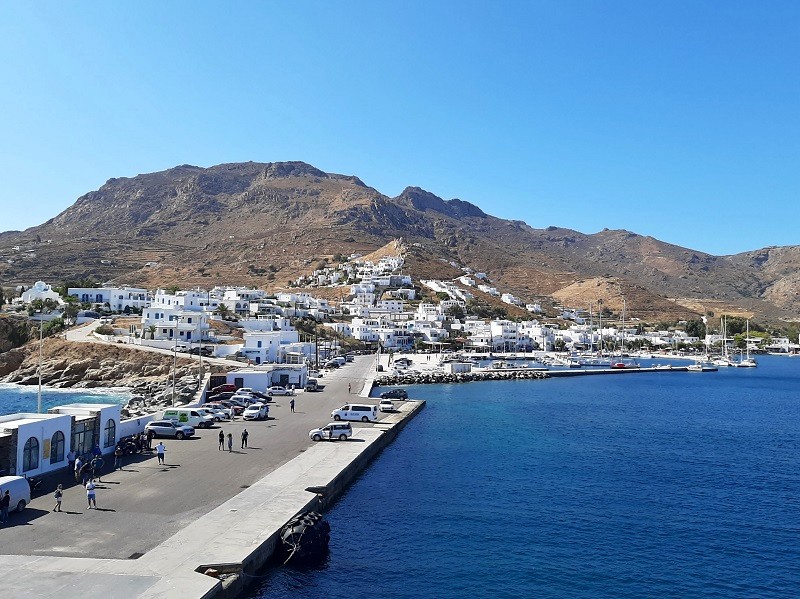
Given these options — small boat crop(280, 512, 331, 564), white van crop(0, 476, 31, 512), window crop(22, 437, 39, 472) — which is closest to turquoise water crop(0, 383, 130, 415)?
window crop(22, 437, 39, 472)

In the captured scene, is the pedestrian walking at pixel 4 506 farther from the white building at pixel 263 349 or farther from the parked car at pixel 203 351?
the white building at pixel 263 349

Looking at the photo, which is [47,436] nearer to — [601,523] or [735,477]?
[601,523]

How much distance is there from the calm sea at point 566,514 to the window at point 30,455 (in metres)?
9.64

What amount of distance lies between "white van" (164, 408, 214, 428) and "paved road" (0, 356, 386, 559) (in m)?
0.69

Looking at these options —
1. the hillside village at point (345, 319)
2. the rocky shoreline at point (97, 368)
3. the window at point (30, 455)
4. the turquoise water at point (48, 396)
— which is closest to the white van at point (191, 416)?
the window at point (30, 455)

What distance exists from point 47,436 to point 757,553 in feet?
74.6

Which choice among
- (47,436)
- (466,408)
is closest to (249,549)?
(47,436)

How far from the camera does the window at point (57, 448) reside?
22.1 m

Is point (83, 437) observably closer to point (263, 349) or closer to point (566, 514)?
point (566, 514)

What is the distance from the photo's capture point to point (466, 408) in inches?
2060

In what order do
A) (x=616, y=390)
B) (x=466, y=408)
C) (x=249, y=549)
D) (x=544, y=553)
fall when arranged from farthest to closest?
1. (x=616, y=390)
2. (x=466, y=408)
3. (x=544, y=553)
4. (x=249, y=549)

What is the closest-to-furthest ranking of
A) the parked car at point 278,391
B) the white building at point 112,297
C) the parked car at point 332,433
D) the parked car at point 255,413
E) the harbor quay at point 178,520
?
the harbor quay at point 178,520
the parked car at point 332,433
the parked car at point 255,413
the parked car at point 278,391
the white building at point 112,297

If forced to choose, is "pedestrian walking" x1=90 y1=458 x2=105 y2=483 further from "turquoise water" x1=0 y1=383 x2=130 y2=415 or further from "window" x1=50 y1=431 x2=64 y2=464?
"turquoise water" x1=0 y1=383 x2=130 y2=415

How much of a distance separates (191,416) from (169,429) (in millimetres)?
2667
